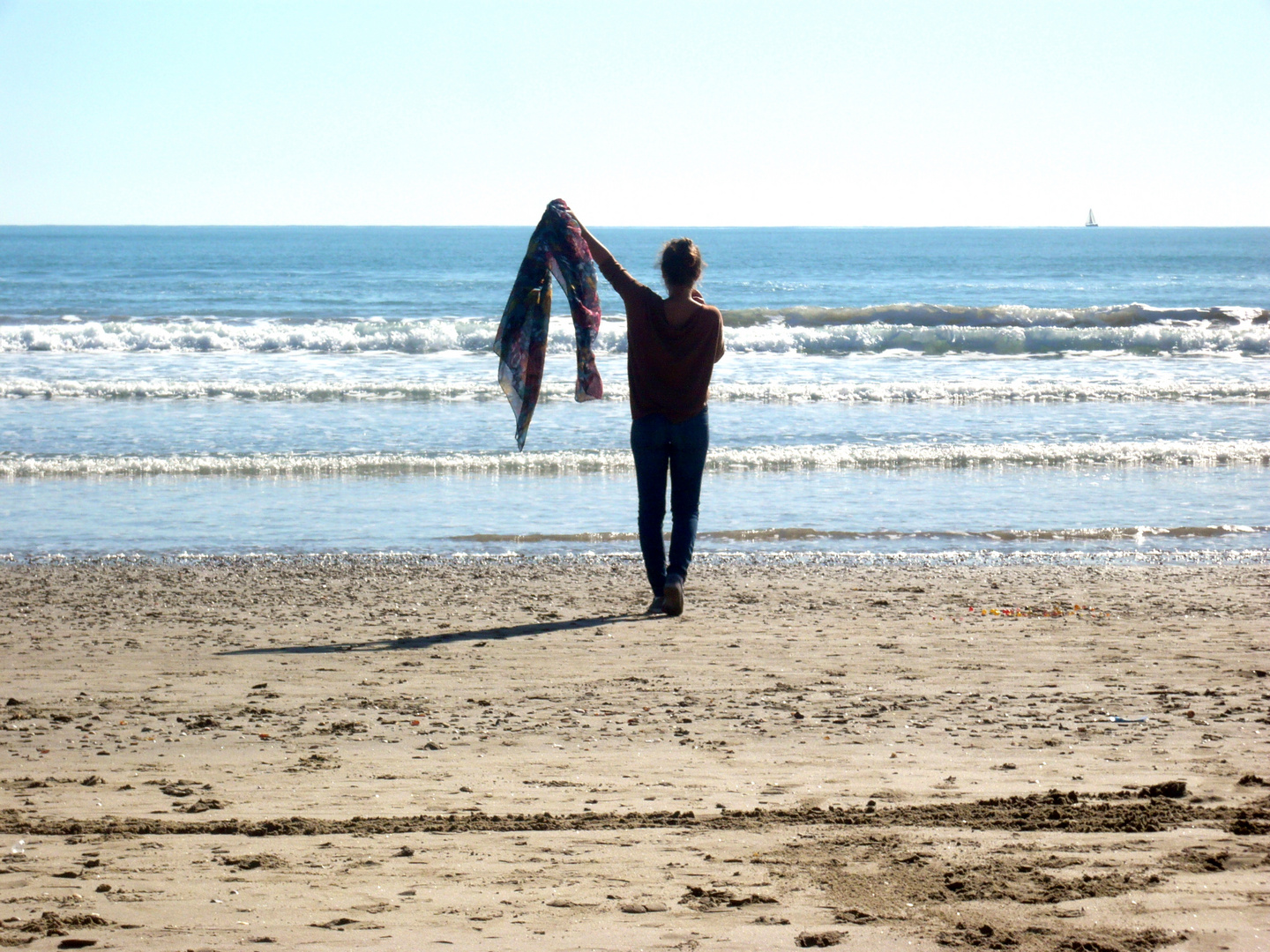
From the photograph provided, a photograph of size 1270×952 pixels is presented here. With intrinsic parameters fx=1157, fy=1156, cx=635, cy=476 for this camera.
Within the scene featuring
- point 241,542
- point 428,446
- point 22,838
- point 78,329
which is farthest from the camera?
point 78,329

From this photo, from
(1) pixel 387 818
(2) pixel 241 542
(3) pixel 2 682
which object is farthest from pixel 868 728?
(2) pixel 241 542

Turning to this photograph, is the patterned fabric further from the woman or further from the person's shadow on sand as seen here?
the person's shadow on sand

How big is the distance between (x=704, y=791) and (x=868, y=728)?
0.90m

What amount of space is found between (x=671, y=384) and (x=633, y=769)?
2.41 meters

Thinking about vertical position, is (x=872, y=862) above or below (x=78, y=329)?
below

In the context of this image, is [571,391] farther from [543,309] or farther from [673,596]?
[673,596]

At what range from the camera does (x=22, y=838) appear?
2963mm

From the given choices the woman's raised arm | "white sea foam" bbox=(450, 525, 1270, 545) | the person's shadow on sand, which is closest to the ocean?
"white sea foam" bbox=(450, 525, 1270, 545)

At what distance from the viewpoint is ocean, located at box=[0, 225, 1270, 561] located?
27.1 ft

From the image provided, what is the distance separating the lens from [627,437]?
490 inches

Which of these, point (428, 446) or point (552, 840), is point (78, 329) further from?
point (552, 840)

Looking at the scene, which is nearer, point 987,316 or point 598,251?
point 598,251

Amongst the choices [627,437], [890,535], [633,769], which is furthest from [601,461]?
[633,769]

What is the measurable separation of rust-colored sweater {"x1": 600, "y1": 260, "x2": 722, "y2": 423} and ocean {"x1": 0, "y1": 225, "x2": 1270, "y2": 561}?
2.23 m
